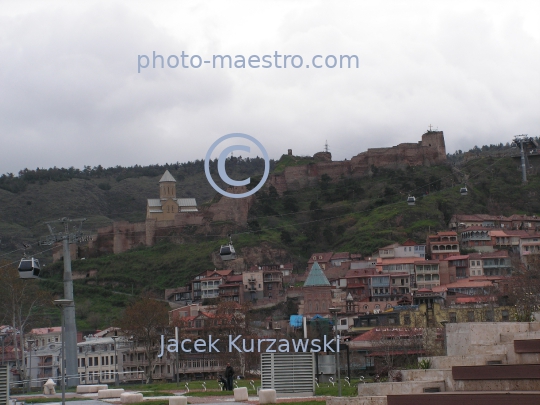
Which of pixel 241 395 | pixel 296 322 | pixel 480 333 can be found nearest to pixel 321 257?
pixel 296 322

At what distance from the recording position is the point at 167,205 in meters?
82.4

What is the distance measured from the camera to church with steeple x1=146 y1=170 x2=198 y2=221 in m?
81.1

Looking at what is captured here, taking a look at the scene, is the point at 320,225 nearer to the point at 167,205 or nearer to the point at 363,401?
the point at 167,205

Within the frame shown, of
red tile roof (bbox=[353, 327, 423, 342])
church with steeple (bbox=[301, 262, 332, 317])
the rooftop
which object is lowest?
red tile roof (bbox=[353, 327, 423, 342])

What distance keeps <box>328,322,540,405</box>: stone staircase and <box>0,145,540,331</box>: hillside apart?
47946 millimetres

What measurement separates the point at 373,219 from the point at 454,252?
10595mm

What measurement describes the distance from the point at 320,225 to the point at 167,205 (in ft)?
42.5

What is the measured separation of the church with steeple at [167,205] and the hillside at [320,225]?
11.1 feet

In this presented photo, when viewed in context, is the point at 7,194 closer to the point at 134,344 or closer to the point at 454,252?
the point at 454,252

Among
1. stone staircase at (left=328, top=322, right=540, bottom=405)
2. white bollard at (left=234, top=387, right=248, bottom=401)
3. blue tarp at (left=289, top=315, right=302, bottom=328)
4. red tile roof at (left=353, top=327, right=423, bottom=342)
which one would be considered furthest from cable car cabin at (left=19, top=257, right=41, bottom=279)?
blue tarp at (left=289, top=315, right=302, bottom=328)

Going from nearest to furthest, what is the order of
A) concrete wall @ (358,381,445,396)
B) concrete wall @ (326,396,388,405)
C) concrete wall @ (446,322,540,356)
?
1. concrete wall @ (326,396,388,405)
2. concrete wall @ (358,381,445,396)
3. concrete wall @ (446,322,540,356)

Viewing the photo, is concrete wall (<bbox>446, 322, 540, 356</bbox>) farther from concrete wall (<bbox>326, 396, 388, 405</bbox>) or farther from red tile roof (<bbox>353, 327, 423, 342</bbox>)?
red tile roof (<bbox>353, 327, 423, 342</bbox>)

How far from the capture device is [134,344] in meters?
42.5

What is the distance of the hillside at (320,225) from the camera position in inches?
2781
